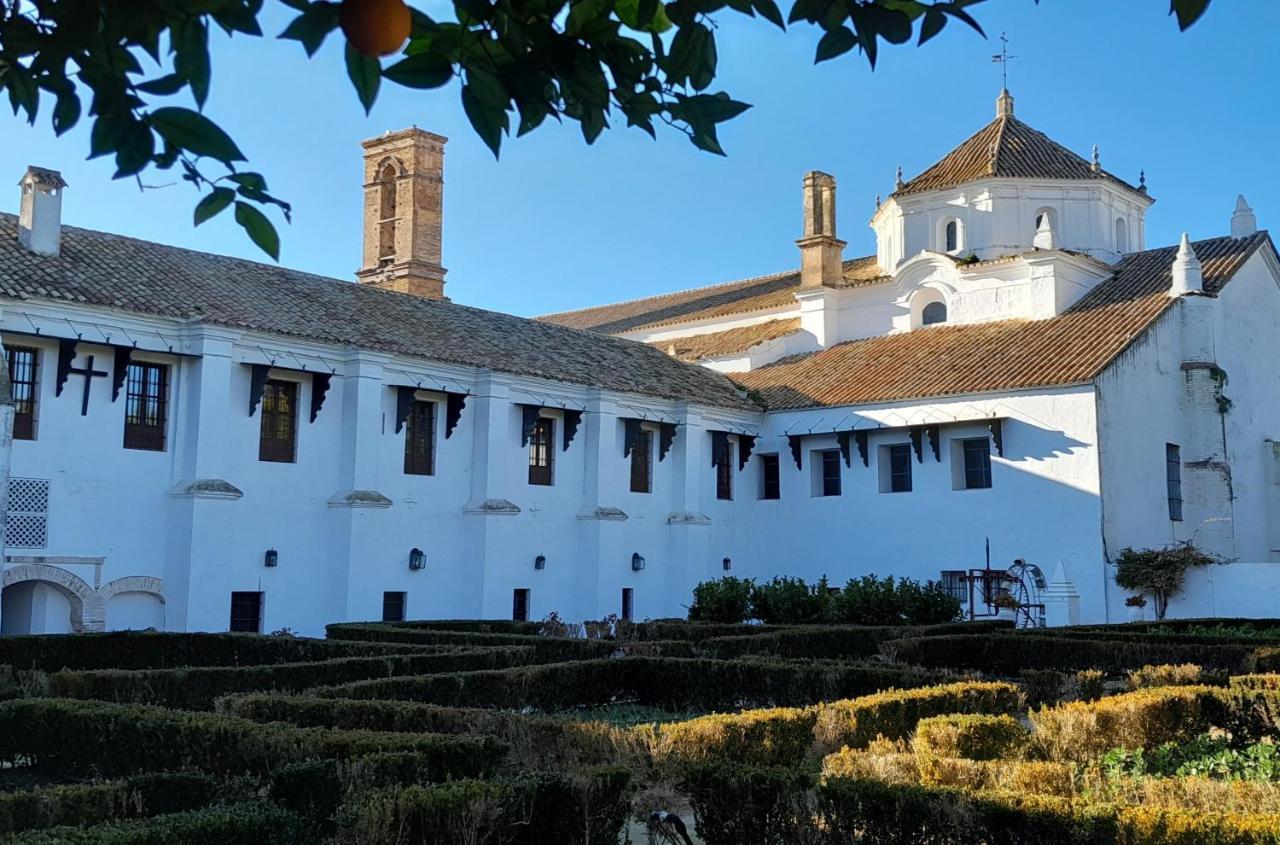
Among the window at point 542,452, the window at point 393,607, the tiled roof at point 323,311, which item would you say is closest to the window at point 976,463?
the tiled roof at point 323,311

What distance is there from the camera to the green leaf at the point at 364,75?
244 centimetres

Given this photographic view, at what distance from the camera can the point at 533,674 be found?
528 inches

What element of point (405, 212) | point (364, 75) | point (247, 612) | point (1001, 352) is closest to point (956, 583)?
point (1001, 352)

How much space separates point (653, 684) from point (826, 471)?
1821 centimetres

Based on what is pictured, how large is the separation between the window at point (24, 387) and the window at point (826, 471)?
18.5 m

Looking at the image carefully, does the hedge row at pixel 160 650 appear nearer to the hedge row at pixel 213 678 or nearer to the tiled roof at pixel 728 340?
the hedge row at pixel 213 678

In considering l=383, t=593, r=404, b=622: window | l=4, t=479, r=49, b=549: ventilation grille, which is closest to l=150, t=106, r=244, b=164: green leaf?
l=4, t=479, r=49, b=549: ventilation grille

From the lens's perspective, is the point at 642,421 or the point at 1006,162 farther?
the point at 1006,162

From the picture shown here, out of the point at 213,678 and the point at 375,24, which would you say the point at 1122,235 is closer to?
the point at 213,678

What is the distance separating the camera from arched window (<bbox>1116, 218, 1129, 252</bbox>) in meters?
35.1

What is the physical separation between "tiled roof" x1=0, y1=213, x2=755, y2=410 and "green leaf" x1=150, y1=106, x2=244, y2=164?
62.9ft

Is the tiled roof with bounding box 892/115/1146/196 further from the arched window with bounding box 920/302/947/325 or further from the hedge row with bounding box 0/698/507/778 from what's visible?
the hedge row with bounding box 0/698/507/778

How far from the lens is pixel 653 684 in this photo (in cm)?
1477

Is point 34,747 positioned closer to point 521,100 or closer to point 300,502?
point 521,100
